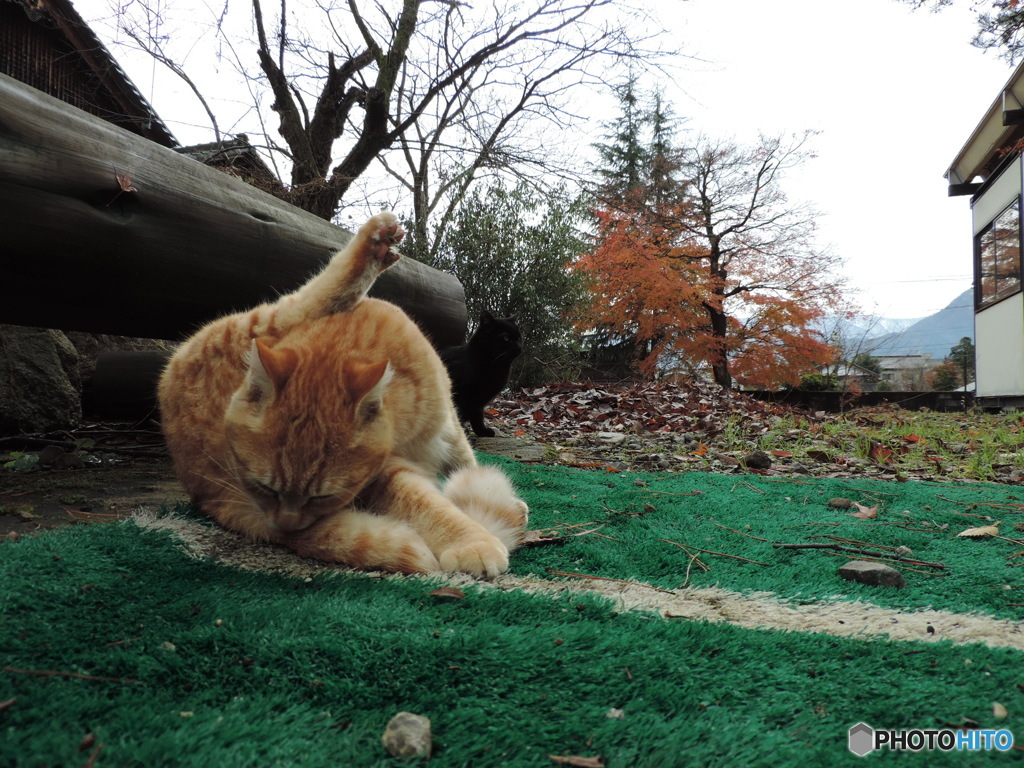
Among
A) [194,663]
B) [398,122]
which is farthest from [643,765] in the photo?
[398,122]

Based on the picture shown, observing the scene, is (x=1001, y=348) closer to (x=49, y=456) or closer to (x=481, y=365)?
(x=481, y=365)

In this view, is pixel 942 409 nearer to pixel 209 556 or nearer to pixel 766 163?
pixel 766 163

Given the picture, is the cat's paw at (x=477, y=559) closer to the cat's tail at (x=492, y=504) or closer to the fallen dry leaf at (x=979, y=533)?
the cat's tail at (x=492, y=504)

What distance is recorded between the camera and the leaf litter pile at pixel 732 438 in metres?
4.09

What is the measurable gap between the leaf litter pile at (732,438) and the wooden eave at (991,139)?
468 centimetres

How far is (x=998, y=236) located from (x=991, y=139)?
1.68 meters

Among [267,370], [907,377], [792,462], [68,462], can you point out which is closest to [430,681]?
[267,370]

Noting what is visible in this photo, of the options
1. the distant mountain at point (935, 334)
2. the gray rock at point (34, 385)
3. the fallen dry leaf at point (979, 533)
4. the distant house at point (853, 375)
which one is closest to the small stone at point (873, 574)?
the fallen dry leaf at point (979, 533)

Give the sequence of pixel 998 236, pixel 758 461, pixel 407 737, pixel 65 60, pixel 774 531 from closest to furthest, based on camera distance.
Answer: pixel 407 737 → pixel 774 531 → pixel 758 461 → pixel 65 60 → pixel 998 236

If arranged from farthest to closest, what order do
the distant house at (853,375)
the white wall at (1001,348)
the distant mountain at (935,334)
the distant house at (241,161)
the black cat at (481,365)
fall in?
the distant mountain at (935,334), the distant house at (853,375), the white wall at (1001,348), the distant house at (241,161), the black cat at (481,365)

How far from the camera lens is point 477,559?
1.45 m

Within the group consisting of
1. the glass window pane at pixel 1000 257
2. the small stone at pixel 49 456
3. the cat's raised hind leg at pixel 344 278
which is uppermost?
the glass window pane at pixel 1000 257

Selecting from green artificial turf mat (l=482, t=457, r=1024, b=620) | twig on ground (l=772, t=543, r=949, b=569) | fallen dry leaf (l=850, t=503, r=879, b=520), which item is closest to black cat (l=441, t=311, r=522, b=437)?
green artificial turf mat (l=482, t=457, r=1024, b=620)

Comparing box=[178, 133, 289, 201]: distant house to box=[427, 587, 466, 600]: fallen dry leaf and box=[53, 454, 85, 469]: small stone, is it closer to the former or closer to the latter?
box=[53, 454, 85, 469]: small stone
